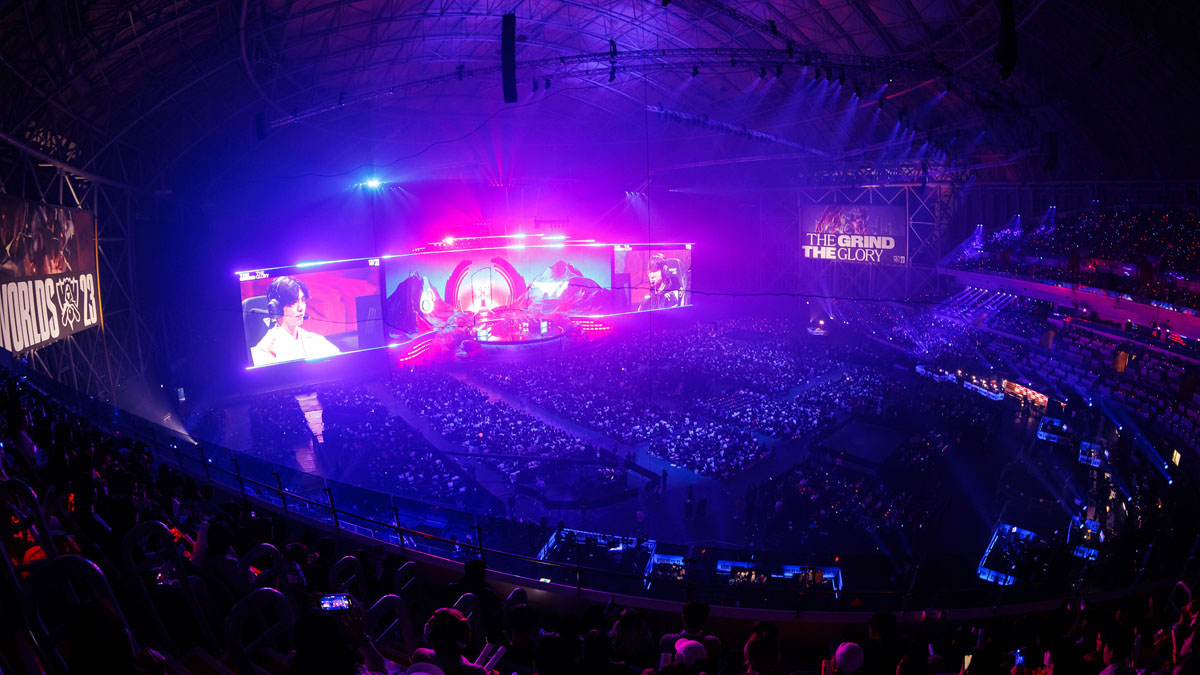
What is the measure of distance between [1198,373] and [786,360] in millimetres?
9724

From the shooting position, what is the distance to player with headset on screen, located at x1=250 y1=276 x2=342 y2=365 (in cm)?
1856

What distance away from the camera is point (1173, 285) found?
1434cm

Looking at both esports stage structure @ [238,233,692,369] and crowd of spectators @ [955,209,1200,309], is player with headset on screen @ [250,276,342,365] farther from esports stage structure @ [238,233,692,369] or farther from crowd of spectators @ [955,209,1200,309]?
crowd of spectators @ [955,209,1200,309]

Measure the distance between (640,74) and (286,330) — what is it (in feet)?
42.3

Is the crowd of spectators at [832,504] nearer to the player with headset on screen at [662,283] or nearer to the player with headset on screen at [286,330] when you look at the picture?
the player with headset on screen at [662,283]
